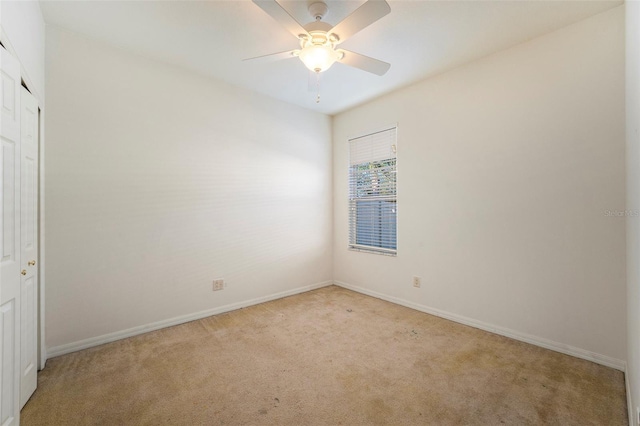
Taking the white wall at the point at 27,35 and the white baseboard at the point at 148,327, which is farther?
the white baseboard at the point at 148,327

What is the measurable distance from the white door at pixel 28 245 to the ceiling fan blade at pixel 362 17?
1.97 metres

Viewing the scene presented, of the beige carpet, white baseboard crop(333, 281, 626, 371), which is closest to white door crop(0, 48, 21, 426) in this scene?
the beige carpet

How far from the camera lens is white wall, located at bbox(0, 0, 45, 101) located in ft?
4.86

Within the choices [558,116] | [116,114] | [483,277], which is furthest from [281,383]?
[558,116]

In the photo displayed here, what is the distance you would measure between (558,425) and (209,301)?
300cm

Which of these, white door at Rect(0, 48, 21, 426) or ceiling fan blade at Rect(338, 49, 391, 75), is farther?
ceiling fan blade at Rect(338, 49, 391, 75)

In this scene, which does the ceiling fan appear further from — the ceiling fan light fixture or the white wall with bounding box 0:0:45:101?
the white wall with bounding box 0:0:45:101

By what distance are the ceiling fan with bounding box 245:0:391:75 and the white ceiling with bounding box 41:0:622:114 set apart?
0.24 metres

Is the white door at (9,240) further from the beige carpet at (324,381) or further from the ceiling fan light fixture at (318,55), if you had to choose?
the ceiling fan light fixture at (318,55)

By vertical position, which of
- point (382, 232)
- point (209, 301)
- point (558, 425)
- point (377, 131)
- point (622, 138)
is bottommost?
point (558, 425)

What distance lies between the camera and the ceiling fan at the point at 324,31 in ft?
5.48

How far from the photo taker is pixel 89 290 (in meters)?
2.43

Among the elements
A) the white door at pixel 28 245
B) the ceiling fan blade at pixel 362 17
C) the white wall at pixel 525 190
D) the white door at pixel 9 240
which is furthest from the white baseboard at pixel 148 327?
the ceiling fan blade at pixel 362 17

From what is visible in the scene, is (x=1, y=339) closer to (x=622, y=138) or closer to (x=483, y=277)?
(x=483, y=277)
